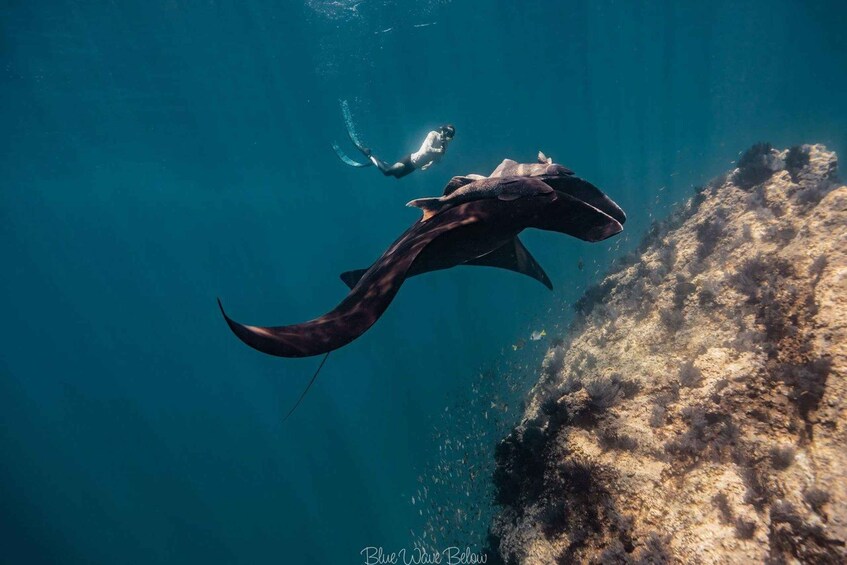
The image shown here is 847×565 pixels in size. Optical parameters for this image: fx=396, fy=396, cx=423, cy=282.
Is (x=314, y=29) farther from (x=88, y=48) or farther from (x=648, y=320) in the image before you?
(x=648, y=320)

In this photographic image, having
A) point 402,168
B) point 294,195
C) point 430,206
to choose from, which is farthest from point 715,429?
point 294,195

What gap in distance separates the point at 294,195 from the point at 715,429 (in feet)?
195

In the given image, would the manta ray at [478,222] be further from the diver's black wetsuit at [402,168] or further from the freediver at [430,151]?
the diver's black wetsuit at [402,168]

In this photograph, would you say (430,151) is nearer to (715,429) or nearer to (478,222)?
(478,222)

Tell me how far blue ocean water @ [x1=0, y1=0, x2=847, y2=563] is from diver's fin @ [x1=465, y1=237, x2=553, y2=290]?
548 cm

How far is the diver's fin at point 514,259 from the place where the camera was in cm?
525

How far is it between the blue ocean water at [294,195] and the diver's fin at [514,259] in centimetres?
548

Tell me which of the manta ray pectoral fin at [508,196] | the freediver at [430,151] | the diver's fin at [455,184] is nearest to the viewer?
the manta ray pectoral fin at [508,196]

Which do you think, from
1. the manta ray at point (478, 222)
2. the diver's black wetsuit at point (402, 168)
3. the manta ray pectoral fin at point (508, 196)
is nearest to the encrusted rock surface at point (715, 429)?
the manta ray at point (478, 222)

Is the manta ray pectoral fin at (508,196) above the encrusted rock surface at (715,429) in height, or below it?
above

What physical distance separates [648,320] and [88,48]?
2721 centimetres

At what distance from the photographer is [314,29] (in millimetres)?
24438

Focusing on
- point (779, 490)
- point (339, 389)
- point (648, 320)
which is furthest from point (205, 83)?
point (339, 389)

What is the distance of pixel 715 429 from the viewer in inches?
139
